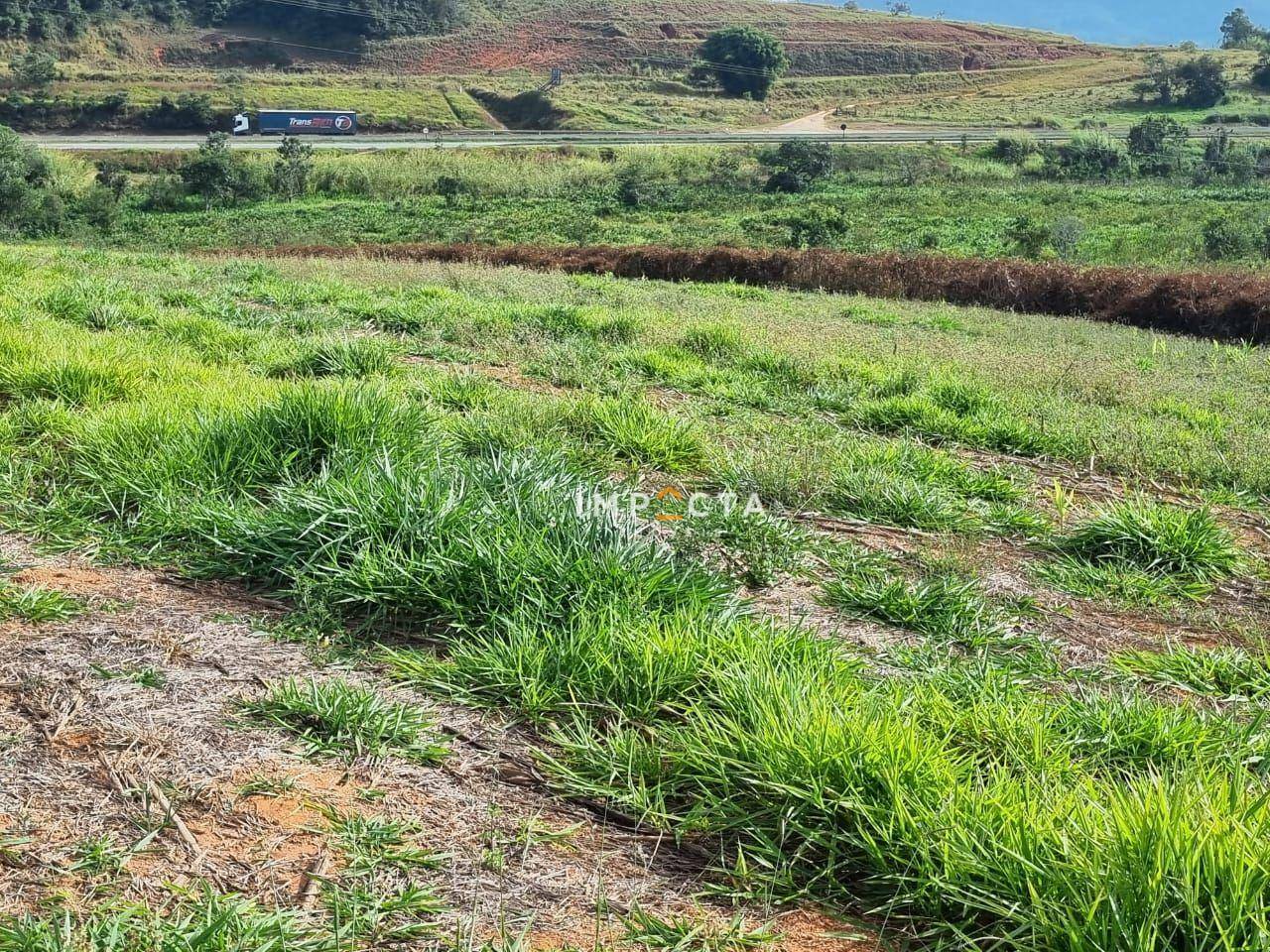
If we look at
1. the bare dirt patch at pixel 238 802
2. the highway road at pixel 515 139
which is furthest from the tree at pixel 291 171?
the bare dirt patch at pixel 238 802

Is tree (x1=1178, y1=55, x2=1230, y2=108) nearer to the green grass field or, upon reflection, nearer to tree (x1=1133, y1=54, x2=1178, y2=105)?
tree (x1=1133, y1=54, x2=1178, y2=105)

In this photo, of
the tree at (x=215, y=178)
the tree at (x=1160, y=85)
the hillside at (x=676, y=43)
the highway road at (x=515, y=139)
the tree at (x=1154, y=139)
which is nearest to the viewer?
the tree at (x=215, y=178)

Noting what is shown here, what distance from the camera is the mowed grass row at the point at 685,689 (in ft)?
6.45

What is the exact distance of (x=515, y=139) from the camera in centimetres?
7450

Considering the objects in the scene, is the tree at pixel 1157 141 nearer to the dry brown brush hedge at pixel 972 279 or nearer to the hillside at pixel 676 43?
the dry brown brush hedge at pixel 972 279

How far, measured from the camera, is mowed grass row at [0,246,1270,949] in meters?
1.97

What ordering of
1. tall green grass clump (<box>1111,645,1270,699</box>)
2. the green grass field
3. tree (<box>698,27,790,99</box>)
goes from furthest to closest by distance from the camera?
tree (<box>698,27,790,99</box>), the green grass field, tall green grass clump (<box>1111,645,1270,699</box>)

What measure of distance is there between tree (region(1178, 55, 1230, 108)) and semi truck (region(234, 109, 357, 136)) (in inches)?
3070

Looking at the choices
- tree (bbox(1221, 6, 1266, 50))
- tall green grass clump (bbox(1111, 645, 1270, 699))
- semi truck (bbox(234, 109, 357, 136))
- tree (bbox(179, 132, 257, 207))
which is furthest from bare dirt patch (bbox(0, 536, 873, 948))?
tree (bbox(1221, 6, 1266, 50))

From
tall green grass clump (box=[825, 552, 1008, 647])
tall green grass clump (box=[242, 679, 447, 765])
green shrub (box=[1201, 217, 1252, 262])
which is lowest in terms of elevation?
tall green grass clump (box=[825, 552, 1008, 647])

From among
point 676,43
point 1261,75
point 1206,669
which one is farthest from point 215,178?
point 1261,75

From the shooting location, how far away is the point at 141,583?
343 cm

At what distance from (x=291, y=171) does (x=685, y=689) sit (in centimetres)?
5894

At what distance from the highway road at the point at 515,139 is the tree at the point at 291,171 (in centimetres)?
1284
